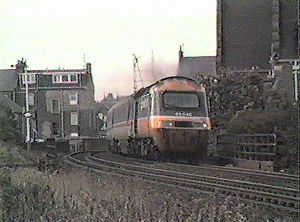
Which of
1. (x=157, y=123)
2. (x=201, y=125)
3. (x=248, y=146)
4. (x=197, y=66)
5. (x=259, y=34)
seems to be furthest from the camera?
(x=259, y=34)

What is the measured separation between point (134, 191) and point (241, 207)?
2.96 metres

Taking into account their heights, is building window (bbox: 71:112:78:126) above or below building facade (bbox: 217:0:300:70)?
below

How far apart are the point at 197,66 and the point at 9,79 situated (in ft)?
61.9

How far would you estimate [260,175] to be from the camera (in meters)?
16.1

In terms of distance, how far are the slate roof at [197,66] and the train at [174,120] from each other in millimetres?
10235

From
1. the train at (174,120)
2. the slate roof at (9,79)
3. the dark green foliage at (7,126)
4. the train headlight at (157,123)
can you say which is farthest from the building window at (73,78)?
the train headlight at (157,123)

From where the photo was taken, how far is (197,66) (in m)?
39.8

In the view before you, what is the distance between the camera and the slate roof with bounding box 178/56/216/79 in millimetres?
34750

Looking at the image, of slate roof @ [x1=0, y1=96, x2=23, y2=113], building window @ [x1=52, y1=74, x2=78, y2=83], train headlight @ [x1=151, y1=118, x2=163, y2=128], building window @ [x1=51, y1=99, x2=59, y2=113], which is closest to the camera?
train headlight @ [x1=151, y1=118, x2=163, y2=128]

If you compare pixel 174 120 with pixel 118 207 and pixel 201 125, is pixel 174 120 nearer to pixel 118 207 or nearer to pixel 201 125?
pixel 201 125

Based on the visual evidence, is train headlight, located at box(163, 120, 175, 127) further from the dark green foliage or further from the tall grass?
the tall grass

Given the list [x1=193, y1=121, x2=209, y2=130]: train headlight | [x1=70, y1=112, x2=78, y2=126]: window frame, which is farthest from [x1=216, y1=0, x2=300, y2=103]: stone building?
[x1=193, y1=121, x2=209, y2=130]: train headlight

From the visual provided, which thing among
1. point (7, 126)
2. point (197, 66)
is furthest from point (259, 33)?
point (7, 126)

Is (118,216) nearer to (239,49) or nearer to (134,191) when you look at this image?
(134,191)
